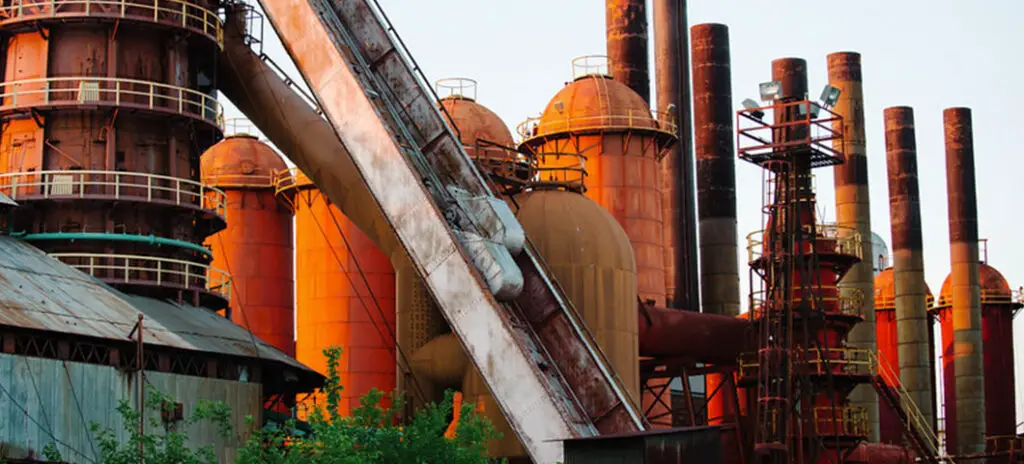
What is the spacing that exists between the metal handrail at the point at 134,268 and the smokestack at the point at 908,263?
39.7m

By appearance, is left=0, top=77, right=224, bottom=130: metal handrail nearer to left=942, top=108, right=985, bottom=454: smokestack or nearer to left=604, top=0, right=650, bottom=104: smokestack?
left=604, top=0, right=650, bottom=104: smokestack

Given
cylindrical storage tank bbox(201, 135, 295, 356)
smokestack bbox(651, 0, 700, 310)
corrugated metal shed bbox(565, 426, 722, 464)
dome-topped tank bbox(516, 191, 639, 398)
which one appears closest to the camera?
corrugated metal shed bbox(565, 426, 722, 464)

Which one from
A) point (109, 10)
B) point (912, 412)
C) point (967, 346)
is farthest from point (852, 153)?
point (109, 10)

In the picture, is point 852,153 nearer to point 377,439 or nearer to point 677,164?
point 677,164

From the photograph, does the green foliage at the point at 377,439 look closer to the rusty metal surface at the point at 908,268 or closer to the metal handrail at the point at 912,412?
the metal handrail at the point at 912,412

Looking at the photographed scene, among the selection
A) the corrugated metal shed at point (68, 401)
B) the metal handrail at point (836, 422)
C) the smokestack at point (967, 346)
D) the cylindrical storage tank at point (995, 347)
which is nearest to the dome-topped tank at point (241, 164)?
the metal handrail at point (836, 422)

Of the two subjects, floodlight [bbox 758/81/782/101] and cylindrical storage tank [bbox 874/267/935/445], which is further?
cylindrical storage tank [bbox 874/267/935/445]

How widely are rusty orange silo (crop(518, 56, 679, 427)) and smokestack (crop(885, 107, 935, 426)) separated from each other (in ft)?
63.7

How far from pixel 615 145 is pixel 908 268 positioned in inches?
906

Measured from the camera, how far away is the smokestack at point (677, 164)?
6762cm

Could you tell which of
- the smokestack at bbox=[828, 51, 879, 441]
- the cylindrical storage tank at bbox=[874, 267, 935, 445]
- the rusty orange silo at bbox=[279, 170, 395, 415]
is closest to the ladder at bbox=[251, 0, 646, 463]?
the rusty orange silo at bbox=[279, 170, 395, 415]

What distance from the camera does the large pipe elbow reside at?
151 feet

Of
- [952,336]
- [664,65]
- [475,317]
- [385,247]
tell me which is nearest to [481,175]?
[385,247]

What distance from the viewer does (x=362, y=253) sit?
170ft
